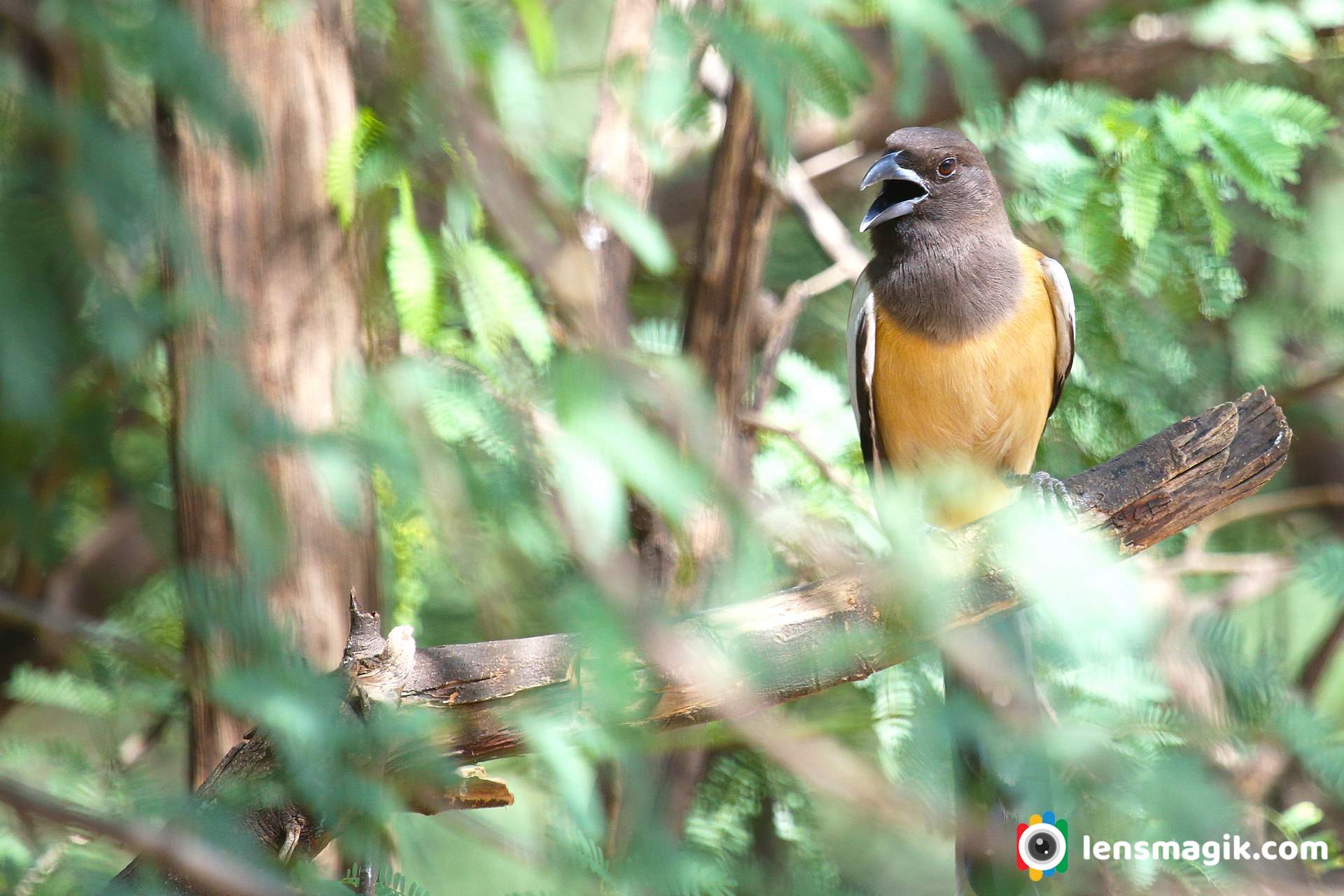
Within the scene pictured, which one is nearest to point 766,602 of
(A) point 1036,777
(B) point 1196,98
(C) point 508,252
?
(A) point 1036,777

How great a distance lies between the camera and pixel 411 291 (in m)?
3.08

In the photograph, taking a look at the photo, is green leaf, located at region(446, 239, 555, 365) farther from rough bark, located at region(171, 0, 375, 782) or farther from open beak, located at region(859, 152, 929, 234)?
open beak, located at region(859, 152, 929, 234)

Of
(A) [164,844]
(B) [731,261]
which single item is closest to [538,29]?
(B) [731,261]

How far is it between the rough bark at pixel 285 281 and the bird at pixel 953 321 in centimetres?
159

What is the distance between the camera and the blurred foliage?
75.6 inches

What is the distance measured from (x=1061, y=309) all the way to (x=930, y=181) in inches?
22.5

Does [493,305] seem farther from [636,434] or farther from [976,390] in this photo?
[976,390]

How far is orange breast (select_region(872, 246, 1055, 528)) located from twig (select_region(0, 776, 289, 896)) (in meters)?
2.46

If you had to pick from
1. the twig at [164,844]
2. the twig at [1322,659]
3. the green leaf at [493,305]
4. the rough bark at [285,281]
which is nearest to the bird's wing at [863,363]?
Answer: the green leaf at [493,305]

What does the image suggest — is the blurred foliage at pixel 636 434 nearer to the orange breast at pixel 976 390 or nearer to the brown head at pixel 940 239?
the brown head at pixel 940 239

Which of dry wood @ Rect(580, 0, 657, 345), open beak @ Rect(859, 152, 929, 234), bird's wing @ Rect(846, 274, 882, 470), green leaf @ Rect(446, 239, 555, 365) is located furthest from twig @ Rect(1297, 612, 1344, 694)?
green leaf @ Rect(446, 239, 555, 365)

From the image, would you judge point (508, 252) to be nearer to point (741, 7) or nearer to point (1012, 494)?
point (741, 7)

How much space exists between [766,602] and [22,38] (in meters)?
3.01

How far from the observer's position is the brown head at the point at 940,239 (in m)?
3.74
